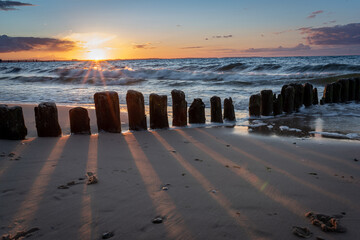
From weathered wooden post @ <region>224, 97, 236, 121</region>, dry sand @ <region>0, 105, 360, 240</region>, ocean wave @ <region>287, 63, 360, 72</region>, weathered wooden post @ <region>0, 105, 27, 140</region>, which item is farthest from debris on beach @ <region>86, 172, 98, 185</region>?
ocean wave @ <region>287, 63, 360, 72</region>

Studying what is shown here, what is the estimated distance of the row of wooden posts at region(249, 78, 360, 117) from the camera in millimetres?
6895

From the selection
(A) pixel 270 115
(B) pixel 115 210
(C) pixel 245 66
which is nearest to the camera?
(B) pixel 115 210

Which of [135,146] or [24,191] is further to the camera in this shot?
[135,146]

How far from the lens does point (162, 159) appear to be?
136 inches

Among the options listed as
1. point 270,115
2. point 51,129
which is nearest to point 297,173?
point 51,129

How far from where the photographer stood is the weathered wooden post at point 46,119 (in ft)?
14.4

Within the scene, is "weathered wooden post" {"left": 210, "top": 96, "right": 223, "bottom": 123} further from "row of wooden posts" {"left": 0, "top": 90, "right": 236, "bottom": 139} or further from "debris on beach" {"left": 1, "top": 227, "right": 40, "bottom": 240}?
"debris on beach" {"left": 1, "top": 227, "right": 40, "bottom": 240}

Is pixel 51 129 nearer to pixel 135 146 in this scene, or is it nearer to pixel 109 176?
pixel 135 146

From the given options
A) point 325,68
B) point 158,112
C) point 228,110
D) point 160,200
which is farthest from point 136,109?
point 325,68

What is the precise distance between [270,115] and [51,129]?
503 centimetres

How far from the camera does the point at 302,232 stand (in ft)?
6.08

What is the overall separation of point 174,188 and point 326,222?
122cm

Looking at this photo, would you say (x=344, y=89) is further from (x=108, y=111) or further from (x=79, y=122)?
(x=79, y=122)

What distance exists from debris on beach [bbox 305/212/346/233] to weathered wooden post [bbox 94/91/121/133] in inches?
141
